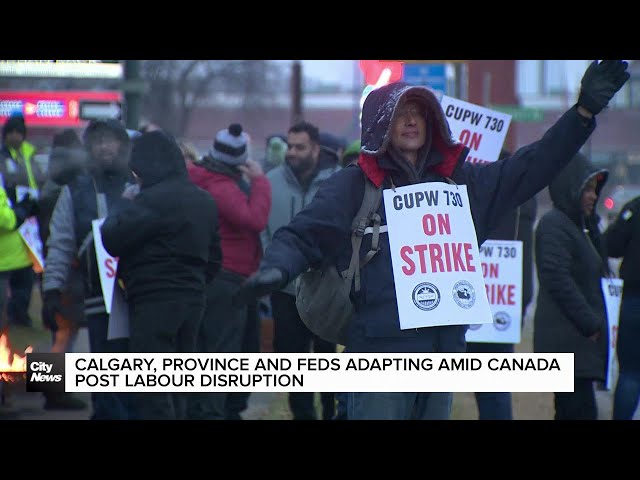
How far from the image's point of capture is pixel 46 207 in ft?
25.3

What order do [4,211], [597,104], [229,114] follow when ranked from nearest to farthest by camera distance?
[597,104] < [4,211] < [229,114]

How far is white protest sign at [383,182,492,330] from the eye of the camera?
4.80m

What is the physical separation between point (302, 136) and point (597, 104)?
3.00m

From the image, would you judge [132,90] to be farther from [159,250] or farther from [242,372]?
[242,372]

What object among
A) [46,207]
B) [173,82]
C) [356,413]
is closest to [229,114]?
[173,82]

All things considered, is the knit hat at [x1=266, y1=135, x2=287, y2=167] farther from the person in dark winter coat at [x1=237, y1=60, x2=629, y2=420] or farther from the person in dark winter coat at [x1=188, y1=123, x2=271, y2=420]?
the person in dark winter coat at [x1=237, y1=60, x2=629, y2=420]

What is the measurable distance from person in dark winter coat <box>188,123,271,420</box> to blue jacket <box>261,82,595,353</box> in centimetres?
205

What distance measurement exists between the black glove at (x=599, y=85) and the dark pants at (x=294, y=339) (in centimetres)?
276

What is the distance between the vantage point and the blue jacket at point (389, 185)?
15.6ft

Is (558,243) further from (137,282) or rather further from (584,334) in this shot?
(137,282)

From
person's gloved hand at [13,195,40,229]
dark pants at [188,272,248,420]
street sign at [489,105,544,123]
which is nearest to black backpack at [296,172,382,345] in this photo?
dark pants at [188,272,248,420]
